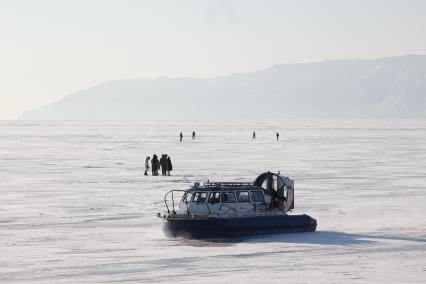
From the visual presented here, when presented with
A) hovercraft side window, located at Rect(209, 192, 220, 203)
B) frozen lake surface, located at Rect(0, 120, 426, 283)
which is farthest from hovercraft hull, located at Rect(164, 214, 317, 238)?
hovercraft side window, located at Rect(209, 192, 220, 203)

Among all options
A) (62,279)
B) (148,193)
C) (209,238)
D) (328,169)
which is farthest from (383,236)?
(328,169)

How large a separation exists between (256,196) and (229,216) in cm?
146

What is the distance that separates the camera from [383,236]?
28.5 m

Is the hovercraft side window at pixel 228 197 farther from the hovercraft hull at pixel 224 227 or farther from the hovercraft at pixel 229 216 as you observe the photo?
the hovercraft hull at pixel 224 227

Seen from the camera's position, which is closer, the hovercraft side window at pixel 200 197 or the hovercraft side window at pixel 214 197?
the hovercraft side window at pixel 214 197

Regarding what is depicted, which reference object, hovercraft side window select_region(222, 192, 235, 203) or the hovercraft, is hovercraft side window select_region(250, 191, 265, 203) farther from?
hovercraft side window select_region(222, 192, 235, 203)

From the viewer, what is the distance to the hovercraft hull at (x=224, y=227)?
28422mm

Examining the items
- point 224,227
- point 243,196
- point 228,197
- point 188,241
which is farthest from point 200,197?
point 188,241

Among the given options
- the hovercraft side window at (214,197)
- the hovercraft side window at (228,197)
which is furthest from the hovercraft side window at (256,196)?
the hovercraft side window at (214,197)

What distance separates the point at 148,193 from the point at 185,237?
14.5 m

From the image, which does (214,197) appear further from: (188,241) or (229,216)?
(188,241)

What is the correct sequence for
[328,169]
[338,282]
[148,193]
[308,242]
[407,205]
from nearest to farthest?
[338,282]
[308,242]
[407,205]
[148,193]
[328,169]

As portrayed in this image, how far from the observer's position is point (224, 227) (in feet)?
93.0

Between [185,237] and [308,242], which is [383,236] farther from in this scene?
[185,237]
